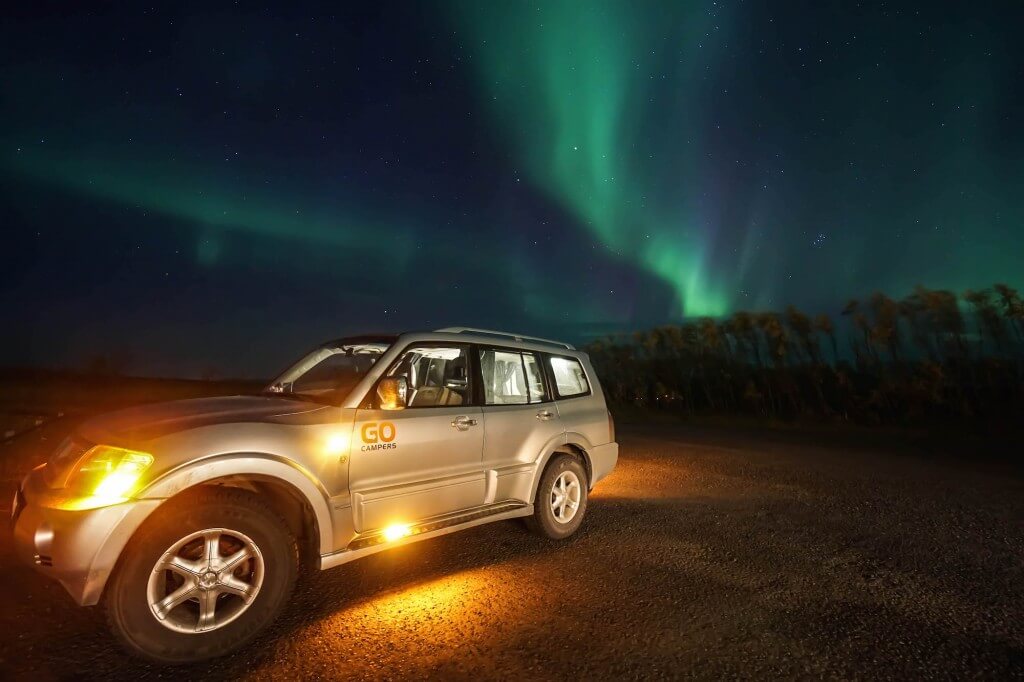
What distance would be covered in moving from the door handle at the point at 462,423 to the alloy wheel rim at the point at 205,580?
5.37 feet

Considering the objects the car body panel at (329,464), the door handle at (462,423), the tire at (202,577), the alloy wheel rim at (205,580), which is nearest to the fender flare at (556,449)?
the car body panel at (329,464)

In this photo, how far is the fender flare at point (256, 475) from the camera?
10.1 ft

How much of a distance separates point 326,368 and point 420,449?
162cm

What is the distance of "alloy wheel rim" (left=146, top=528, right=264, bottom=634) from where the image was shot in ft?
10.1

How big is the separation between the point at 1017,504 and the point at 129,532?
33.1ft

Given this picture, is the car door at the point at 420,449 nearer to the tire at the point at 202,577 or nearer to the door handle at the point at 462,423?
the door handle at the point at 462,423

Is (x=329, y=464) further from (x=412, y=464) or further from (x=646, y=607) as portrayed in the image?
(x=646, y=607)

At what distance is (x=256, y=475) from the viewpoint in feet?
11.1

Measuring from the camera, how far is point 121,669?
302 cm

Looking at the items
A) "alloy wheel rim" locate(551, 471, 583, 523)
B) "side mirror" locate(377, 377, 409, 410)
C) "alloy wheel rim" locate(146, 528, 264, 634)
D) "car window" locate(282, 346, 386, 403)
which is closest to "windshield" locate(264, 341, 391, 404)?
"car window" locate(282, 346, 386, 403)

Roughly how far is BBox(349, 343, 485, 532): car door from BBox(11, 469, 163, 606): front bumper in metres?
1.25

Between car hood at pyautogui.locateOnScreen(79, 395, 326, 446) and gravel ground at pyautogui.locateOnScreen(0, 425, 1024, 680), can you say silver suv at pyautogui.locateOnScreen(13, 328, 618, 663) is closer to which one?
car hood at pyautogui.locateOnScreen(79, 395, 326, 446)

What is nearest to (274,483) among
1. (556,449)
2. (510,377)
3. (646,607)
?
(510,377)

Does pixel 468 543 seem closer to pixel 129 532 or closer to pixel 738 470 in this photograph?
pixel 129 532
